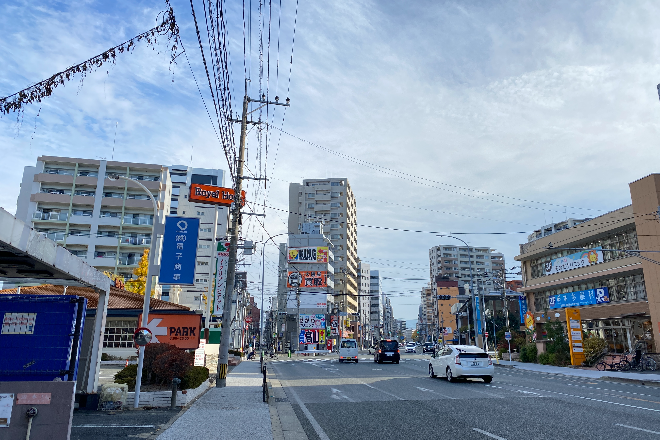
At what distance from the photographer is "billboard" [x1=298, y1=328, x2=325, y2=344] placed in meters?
75.8

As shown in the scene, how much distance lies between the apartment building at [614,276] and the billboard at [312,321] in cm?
3928

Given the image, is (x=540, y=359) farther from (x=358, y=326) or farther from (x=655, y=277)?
(x=358, y=326)

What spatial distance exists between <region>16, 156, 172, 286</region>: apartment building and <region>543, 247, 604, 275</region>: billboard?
149 ft

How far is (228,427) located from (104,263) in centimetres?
5330

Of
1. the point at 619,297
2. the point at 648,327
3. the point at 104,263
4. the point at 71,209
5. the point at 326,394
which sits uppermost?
the point at 71,209

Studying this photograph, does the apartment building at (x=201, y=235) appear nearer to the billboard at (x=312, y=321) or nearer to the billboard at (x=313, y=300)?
the billboard at (x=313, y=300)

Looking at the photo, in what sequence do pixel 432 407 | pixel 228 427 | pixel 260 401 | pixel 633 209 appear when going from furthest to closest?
pixel 633 209
pixel 260 401
pixel 432 407
pixel 228 427

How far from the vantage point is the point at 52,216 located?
57.2 metres

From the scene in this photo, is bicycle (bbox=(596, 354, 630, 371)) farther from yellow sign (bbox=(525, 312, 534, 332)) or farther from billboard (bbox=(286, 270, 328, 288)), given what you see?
billboard (bbox=(286, 270, 328, 288))

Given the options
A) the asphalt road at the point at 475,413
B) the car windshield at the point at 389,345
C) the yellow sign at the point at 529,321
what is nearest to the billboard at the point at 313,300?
the car windshield at the point at 389,345

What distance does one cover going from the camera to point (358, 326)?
394 ft

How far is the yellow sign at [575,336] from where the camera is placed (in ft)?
108

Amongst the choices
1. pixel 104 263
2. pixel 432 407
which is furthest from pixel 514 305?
pixel 432 407

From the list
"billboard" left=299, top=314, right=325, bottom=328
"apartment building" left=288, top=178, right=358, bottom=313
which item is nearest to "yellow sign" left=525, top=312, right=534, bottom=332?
"billboard" left=299, top=314, right=325, bottom=328
